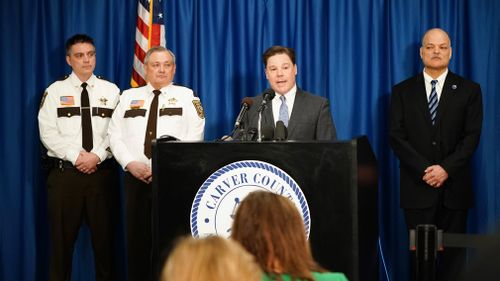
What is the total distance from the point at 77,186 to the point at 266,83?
5.30ft

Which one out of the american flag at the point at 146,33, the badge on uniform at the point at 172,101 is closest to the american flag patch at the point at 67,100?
the american flag at the point at 146,33

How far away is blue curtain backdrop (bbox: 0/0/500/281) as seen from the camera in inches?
208

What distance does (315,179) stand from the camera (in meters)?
3.23

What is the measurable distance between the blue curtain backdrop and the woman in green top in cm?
354

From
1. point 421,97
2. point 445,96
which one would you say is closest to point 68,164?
point 421,97

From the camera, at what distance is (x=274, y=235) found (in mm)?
1896

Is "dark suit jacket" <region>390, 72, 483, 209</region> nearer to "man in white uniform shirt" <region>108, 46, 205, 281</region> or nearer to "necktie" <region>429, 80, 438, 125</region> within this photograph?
"necktie" <region>429, 80, 438, 125</region>

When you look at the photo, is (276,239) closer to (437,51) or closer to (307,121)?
(307,121)

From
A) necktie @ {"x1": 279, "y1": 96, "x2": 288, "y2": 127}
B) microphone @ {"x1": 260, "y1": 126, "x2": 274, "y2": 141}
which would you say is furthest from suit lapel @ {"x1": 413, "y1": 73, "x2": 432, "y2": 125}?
microphone @ {"x1": 260, "y1": 126, "x2": 274, "y2": 141}

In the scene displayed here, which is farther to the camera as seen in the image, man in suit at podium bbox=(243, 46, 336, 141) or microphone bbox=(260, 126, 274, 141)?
man in suit at podium bbox=(243, 46, 336, 141)

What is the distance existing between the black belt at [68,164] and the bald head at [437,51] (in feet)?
7.62

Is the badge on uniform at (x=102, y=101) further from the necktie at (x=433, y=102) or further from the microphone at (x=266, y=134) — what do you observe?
the necktie at (x=433, y=102)
